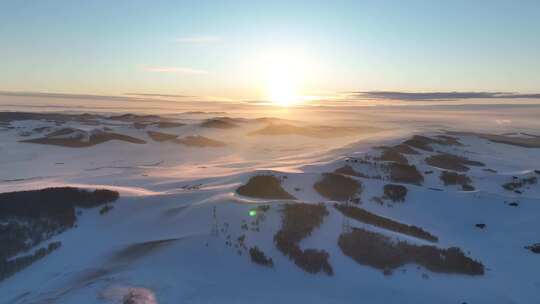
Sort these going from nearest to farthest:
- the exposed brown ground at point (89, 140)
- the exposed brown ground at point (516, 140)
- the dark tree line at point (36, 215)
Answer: the dark tree line at point (36, 215) → the exposed brown ground at point (89, 140) → the exposed brown ground at point (516, 140)

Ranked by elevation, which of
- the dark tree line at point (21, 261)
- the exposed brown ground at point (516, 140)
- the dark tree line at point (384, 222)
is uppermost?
the dark tree line at point (384, 222)

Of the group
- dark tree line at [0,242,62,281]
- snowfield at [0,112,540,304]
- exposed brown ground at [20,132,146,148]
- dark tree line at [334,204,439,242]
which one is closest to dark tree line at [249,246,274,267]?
snowfield at [0,112,540,304]

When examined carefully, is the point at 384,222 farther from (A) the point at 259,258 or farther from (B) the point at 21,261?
(B) the point at 21,261

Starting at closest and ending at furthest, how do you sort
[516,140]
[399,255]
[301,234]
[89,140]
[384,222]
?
[399,255] < [301,234] < [384,222] < [89,140] < [516,140]

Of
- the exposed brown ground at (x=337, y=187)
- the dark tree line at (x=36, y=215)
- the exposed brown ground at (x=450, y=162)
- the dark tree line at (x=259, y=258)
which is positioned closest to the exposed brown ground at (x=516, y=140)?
the exposed brown ground at (x=450, y=162)

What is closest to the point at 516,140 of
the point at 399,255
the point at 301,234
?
the point at 399,255

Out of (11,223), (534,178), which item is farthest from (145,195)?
(534,178)

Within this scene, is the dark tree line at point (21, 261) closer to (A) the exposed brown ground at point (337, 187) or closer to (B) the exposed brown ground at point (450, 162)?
(A) the exposed brown ground at point (337, 187)

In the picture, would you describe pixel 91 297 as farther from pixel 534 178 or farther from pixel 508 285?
pixel 534 178

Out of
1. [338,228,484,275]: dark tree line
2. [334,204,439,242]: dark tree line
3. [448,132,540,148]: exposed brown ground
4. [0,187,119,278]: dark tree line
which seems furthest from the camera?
[448,132,540,148]: exposed brown ground

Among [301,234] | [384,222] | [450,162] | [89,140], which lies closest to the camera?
[301,234]

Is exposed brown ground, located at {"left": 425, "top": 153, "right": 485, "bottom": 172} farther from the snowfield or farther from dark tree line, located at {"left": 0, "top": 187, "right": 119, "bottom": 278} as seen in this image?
dark tree line, located at {"left": 0, "top": 187, "right": 119, "bottom": 278}
